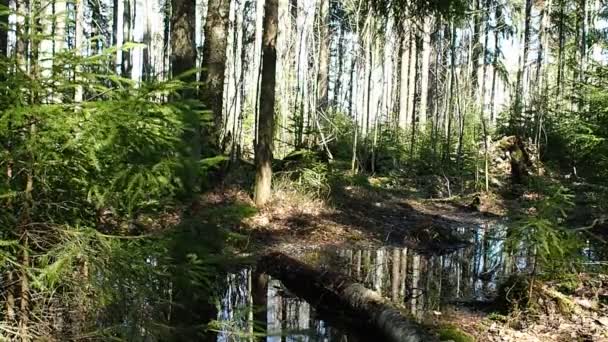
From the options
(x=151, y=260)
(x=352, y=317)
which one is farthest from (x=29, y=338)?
(x=352, y=317)

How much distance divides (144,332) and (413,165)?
18190 mm

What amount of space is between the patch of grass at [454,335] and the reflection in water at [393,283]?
0.58 m

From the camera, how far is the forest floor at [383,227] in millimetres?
5496

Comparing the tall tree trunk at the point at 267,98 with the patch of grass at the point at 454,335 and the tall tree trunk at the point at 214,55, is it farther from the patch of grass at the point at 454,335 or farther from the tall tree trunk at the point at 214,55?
the patch of grass at the point at 454,335

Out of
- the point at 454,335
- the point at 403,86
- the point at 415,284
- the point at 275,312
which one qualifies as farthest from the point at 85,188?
the point at 403,86

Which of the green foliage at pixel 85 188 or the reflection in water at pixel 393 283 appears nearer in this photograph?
the green foliage at pixel 85 188

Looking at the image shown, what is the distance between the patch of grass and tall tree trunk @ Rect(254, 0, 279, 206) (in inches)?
234

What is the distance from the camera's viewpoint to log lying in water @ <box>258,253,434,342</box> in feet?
17.2

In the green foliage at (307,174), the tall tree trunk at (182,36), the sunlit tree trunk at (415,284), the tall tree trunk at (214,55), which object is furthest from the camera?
the green foliage at (307,174)

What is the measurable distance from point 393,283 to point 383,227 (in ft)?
13.8

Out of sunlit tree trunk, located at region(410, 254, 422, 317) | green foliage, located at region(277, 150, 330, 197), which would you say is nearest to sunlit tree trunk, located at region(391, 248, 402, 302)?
sunlit tree trunk, located at region(410, 254, 422, 317)

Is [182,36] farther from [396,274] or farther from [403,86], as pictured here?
[403,86]

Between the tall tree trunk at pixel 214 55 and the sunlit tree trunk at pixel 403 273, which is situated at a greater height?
the tall tree trunk at pixel 214 55

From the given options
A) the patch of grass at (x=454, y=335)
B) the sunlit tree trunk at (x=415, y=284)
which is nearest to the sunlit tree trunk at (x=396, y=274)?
the sunlit tree trunk at (x=415, y=284)
